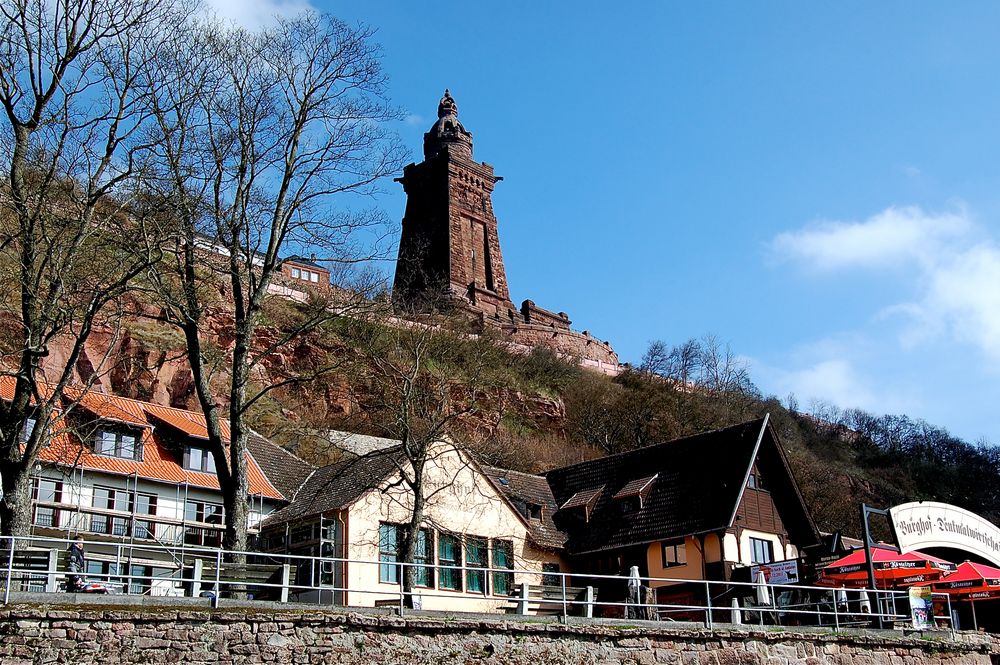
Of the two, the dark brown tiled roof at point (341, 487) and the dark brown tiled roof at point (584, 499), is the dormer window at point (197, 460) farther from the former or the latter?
the dark brown tiled roof at point (584, 499)

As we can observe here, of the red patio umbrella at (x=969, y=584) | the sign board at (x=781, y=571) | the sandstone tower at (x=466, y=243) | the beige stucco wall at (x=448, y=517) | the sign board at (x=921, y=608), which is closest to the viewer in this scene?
the sign board at (x=921, y=608)

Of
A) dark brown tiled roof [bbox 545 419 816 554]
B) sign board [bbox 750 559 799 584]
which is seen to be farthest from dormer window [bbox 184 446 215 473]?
sign board [bbox 750 559 799 584]

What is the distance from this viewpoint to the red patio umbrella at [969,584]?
2434cm

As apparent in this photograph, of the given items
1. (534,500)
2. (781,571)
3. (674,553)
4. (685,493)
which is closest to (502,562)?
(534,500)

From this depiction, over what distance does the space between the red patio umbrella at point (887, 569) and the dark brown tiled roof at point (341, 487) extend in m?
11.7

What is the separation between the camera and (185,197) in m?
19.3

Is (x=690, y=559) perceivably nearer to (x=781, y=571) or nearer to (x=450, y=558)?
(x=781, y=571)

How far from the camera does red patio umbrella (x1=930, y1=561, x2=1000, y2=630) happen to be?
24.3 m

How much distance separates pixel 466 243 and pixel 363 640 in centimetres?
6367

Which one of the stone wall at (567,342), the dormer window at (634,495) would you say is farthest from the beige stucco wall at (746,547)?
the stone wall at (567,342)

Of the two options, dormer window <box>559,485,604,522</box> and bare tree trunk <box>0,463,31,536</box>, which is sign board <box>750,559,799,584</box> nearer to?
dormer window <box>559,485,604,522</box>

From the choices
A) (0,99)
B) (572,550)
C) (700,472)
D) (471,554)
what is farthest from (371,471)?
(0,99)

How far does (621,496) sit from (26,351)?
2057cm

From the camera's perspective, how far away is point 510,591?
27.3 metres
